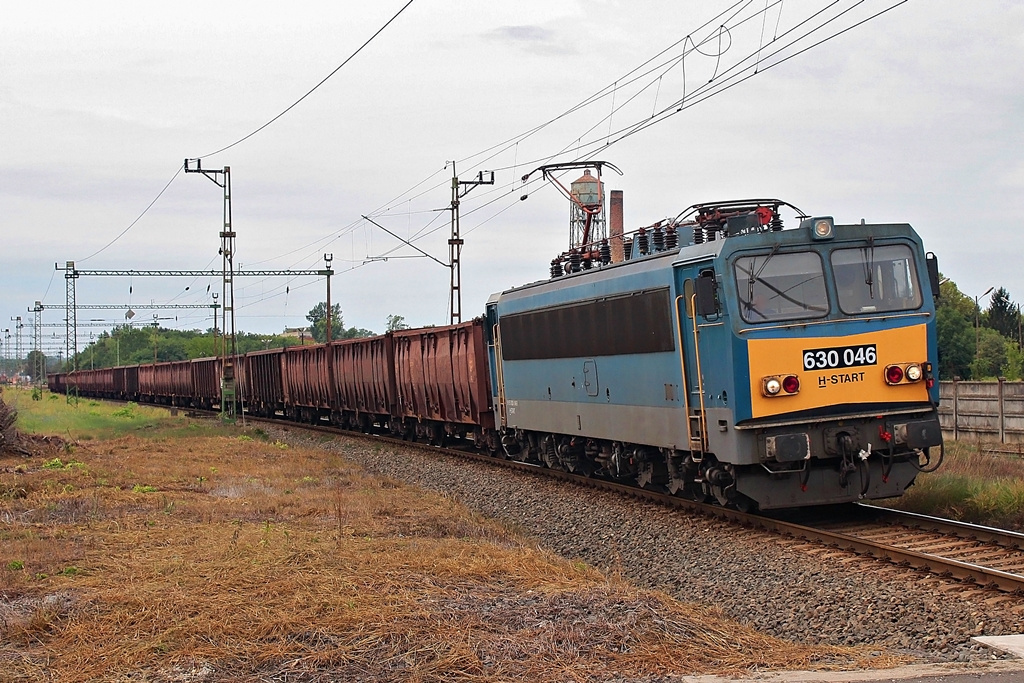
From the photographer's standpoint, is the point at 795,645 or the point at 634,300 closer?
the point at 795,645

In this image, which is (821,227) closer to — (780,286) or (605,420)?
(780,286)

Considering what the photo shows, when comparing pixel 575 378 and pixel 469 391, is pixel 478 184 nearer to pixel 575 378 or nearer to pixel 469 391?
pixel 469 391

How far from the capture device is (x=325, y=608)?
26.4ft

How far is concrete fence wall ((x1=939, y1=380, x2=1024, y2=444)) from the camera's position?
24.3 metres

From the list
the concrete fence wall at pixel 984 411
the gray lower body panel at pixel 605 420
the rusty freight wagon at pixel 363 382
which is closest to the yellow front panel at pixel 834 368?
the gray lower body panel at pixel 605 420

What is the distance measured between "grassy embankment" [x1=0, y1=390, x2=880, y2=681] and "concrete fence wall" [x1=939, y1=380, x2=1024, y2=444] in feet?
48.9

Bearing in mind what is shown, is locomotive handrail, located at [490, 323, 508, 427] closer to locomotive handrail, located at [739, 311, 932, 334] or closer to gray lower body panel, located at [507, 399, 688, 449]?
gray lower body panel, located at [507, 399, 688, 449]

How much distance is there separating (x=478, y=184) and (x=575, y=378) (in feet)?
84.1

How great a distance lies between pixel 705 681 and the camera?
6.47 meters

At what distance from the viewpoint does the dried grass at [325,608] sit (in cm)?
685

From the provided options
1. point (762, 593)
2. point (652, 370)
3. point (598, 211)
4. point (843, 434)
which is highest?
point (598, 211)

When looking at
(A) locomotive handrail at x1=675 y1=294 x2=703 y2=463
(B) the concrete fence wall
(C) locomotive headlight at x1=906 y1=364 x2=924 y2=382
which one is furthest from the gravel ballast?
(B) the concrete fence wall

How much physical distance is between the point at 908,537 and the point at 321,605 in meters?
6.32

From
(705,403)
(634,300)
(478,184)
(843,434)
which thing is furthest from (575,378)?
(478,184)
